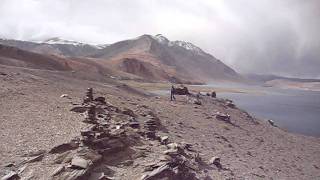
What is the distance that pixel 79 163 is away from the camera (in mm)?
20469

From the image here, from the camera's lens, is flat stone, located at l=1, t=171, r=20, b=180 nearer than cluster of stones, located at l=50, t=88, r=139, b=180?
Yes

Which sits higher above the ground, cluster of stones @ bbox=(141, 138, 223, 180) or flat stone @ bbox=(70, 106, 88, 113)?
flat stone @ bbox=(70, 106, 88, 113)

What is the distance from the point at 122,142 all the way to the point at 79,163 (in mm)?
4179

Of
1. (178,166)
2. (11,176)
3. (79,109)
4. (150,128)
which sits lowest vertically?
(178,166)

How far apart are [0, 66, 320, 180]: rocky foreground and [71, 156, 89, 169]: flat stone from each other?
5cm

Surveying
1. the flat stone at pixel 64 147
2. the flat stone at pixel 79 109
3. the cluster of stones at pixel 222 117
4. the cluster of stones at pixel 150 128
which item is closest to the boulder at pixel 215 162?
the cluster of stones at pixel 150 128

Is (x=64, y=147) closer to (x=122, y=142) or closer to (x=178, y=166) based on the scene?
(x=122, y=142)

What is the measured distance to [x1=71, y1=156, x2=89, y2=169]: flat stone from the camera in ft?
A: 66.7

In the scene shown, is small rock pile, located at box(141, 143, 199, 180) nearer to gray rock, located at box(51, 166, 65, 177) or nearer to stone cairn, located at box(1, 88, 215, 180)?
stone cairn, located at box(1, 88, 215, 180)

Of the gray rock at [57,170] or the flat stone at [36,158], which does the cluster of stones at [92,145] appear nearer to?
the gray rock at [57,170]

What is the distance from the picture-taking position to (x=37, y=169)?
20406 mm

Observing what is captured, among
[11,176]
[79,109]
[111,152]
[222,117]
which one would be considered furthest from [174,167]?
[222,117]

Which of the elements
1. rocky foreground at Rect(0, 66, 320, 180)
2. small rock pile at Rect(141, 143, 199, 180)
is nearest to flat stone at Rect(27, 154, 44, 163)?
rocky foreground at Rect(0, 66, 320, 180)

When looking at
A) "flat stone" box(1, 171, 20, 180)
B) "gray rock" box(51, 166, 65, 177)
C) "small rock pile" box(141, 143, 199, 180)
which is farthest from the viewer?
"small rock pile" box(141, 143, 199, 180)
